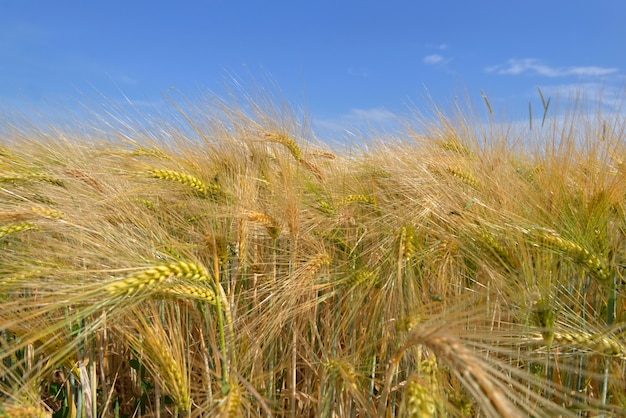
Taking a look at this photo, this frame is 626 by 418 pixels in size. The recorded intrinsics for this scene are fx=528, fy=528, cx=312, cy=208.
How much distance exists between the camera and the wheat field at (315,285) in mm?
997

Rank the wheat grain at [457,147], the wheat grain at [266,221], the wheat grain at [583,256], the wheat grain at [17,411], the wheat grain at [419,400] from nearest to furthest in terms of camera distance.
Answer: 1. the wheat grain at [419,400]
2. the wheat grain at [17,411]
3. the wheat grain at [583,256]
4. the wheat grain at [266,221]
5. the wheat grain at [457,147]

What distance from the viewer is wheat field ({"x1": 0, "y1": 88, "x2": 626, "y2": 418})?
1.00 meters

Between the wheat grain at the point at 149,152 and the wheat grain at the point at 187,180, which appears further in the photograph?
→ the wheat grain at the point at 149,152

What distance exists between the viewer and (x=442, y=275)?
4.35 feet

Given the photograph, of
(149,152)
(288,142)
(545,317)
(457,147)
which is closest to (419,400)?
(545,317)

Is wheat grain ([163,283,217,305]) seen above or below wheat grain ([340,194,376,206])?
below

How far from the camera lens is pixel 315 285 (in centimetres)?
134

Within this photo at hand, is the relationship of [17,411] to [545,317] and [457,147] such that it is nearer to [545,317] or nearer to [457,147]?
[545,317]

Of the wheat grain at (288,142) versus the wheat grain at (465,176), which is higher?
the wheat grain at (288,142)

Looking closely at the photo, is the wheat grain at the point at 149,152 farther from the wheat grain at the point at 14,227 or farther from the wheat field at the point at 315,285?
the wheat grain at the point at 14,227

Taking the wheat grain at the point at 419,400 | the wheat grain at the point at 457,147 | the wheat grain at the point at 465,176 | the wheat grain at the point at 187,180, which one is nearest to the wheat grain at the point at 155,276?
the wheat grain at the point at 419,400

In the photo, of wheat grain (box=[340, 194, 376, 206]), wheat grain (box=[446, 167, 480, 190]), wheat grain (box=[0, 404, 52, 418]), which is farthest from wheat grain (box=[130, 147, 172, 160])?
wheat grain (box=[0, 404, 52, 418])

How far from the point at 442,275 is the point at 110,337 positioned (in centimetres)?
106

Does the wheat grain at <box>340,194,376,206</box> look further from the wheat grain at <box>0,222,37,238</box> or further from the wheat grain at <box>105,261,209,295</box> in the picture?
the wheat grain at <box>0,222,37,238</box>
